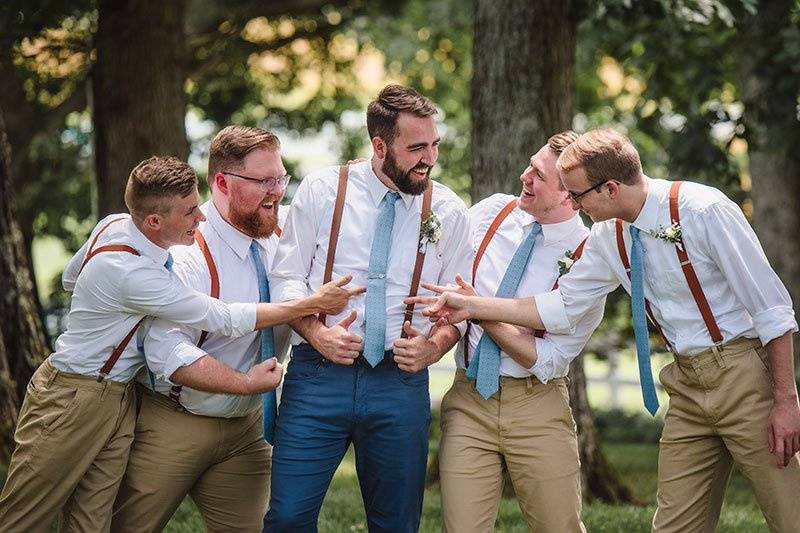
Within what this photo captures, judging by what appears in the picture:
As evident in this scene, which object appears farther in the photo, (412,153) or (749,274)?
(412,153)

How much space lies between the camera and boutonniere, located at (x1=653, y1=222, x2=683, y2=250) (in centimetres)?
488

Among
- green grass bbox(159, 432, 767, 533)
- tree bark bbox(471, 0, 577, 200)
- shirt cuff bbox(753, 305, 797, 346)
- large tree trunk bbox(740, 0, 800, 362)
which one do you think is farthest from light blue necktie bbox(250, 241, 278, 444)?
large tree trunk bbox(740, 0, 800, 362)

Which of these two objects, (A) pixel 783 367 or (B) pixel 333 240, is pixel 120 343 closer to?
(B) pixel 333 240

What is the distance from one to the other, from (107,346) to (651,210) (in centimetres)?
247

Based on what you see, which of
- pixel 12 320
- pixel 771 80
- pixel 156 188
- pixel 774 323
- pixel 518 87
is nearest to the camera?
pixel 774 323

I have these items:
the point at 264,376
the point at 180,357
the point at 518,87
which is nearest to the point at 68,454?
the point at 180,357

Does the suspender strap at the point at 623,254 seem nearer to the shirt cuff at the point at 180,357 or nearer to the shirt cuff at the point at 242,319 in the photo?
the shirt cuff at the point at 242,319

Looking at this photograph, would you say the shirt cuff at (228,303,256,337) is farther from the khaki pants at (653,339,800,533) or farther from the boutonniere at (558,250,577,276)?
the khaki pants at (653,339,800,533)

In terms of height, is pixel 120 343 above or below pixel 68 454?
above

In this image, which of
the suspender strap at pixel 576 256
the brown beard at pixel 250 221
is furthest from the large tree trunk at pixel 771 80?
the brown beard at pixel 250 221

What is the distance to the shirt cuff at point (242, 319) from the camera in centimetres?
506

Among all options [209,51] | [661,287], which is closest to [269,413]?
[661,287]

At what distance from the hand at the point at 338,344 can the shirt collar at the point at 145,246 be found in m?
0.79

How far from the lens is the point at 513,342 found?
516 centimetres
